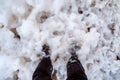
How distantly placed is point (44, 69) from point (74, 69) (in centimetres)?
20

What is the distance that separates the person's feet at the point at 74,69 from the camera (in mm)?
2164

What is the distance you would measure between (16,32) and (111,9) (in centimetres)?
68

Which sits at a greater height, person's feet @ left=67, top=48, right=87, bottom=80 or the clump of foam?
the clump of foam

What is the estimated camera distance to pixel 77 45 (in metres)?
2.40

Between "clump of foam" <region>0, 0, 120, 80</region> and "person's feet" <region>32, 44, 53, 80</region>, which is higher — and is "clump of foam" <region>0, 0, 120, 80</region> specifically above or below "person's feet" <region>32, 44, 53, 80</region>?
above

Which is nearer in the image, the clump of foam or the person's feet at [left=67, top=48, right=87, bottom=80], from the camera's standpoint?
the person's feet at [left=67, top=48, right=87, bottom=80]

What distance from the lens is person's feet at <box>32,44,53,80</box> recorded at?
220 centimetres

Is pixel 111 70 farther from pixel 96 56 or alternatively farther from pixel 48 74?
pixel 48 74

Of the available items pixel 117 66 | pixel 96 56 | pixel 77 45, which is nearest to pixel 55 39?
pixel 77 45

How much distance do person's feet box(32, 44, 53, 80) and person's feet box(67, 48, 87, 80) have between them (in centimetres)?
13

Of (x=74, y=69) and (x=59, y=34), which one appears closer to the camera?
(x=74, y=69)

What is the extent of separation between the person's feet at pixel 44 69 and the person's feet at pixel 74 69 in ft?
0.42

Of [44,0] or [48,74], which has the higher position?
[44,0]

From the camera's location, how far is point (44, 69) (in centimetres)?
228
